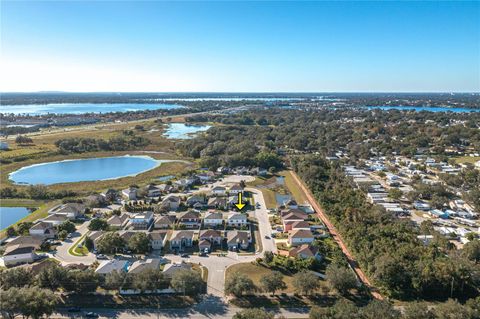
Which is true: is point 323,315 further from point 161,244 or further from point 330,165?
point 330,165

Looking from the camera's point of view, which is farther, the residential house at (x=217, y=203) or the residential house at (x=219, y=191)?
the residential house at (x=219, y=191)

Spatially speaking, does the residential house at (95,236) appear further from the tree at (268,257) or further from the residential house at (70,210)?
the tree at (268,257)

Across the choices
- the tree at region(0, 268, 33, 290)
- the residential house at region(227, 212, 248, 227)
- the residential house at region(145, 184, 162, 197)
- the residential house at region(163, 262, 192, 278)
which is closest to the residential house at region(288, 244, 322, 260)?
the residential house at region(227, 212, 248, 227)

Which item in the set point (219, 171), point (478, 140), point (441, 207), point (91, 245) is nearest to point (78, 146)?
point (219, 171)

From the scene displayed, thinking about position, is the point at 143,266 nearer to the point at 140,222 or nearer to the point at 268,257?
the point at 140,222

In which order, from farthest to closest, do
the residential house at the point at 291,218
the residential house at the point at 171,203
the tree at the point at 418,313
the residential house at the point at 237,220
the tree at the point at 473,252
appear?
1. the residential house at the point at 171,203
2. the residential house at the point at 237,220
3. the residential house at the point at 291,218
4. the tree at the point at 473,252
5. the tree at the point at 418,313

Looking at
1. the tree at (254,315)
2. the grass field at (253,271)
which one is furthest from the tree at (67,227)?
the tree at (254,315)

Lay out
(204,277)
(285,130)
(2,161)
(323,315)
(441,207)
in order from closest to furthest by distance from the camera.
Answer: (323,315) → (204,277) → (441,207) → (2,161) → (285,130)
